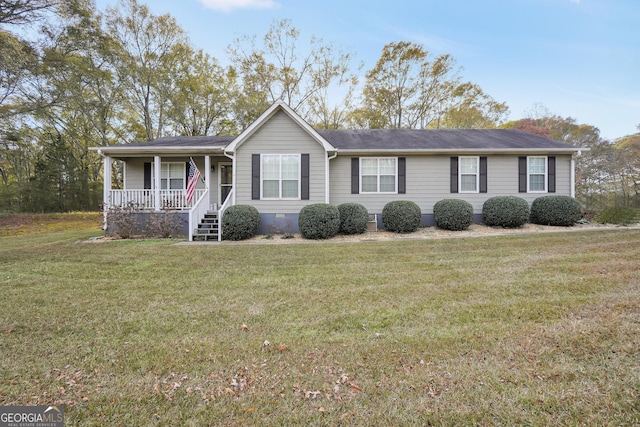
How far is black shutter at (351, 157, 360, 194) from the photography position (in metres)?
12.3

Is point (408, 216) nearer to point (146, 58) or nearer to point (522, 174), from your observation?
point (522, 174)

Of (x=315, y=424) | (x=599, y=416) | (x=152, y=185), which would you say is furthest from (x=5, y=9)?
(x=599, y=416)

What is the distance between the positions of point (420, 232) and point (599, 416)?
962cm

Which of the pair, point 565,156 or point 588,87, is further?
point 588,87

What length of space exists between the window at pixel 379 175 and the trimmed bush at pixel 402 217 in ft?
3.89

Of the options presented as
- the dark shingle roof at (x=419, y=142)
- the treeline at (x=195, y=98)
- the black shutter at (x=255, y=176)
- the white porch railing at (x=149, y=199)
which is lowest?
the white porch railing at (x=149, y=199)

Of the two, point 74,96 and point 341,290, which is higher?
point 74,96

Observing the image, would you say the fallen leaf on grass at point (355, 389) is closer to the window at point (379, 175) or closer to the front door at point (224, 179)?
the window at point (379, 175)

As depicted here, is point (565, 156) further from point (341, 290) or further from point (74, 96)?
point (74, 96)

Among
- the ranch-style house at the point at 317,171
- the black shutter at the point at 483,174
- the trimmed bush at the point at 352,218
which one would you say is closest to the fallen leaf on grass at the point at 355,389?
the trimmed bush at the point at 352,218

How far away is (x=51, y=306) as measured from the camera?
13.5 ft

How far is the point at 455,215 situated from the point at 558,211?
416 cm

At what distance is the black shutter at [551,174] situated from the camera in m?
12.4

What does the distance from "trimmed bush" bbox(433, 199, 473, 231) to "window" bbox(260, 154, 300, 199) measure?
227 inches
